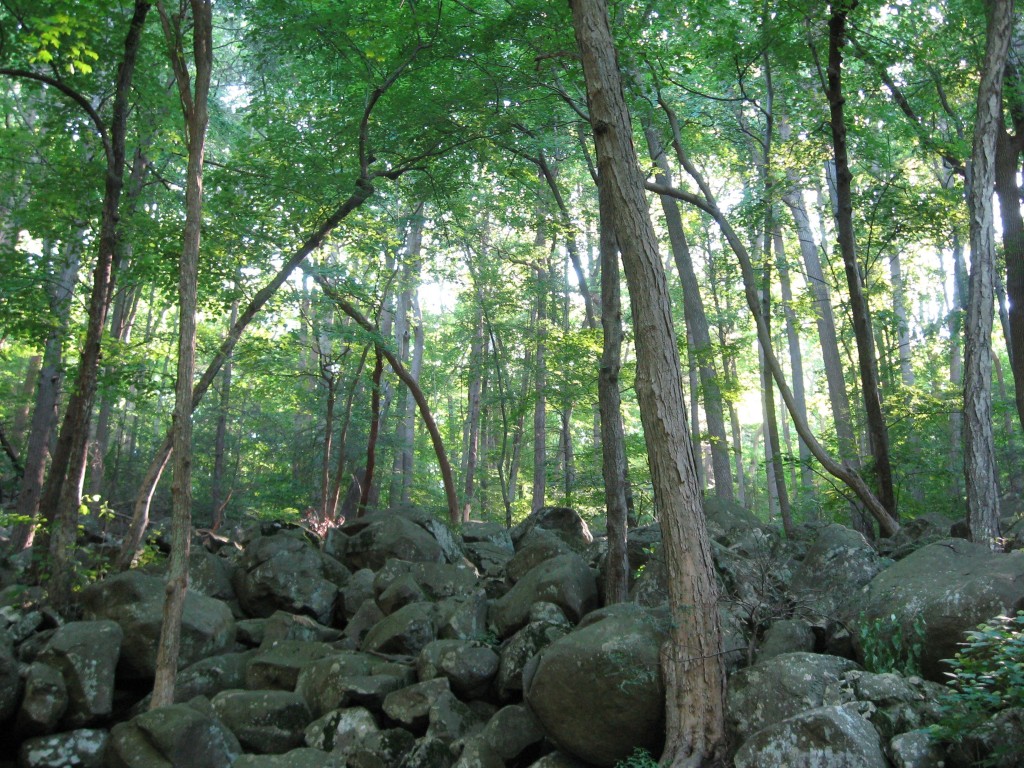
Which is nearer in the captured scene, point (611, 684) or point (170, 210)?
point (611, 684)

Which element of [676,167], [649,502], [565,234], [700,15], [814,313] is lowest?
[649,502]

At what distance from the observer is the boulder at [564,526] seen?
35.0 feet

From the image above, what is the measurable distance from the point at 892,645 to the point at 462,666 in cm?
352

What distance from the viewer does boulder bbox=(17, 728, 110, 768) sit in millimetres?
6293

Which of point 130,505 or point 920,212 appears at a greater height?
point 920,212

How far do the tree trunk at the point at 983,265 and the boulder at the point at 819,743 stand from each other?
477 cm

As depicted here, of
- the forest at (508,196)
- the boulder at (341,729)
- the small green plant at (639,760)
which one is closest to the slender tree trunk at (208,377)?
the forest at (508,196)

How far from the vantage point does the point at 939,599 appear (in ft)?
16.1

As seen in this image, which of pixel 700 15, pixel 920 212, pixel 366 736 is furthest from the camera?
pixel 920 212

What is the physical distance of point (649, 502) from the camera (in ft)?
43.9

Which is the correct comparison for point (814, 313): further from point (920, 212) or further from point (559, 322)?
point (559, 322)

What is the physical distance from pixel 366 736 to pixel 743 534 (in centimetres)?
483

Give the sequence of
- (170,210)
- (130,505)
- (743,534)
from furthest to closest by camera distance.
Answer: (130,505)
(170,210)
(743,534)

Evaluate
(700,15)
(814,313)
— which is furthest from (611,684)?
(814,313)
